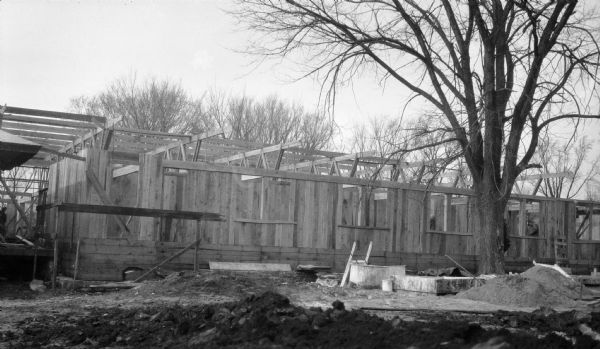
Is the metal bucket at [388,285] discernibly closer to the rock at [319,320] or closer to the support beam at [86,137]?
the support beam at [86,137]

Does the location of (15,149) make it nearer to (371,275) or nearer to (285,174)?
(285,174)

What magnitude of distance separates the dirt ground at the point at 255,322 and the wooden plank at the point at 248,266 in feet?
9.48

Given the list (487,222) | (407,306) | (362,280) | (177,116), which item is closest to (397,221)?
(487,222)

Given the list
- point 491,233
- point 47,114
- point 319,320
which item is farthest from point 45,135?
point 319,320

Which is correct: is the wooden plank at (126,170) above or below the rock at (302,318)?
above

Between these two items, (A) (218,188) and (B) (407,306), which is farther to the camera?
(A) (218,188)

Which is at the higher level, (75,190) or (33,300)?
(75,190)

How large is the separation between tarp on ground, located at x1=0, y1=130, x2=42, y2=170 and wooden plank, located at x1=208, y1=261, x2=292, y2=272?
193 inches

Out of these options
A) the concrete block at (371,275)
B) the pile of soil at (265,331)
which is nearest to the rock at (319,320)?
the pile of soil at (265,331)

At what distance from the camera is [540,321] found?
32.4ft

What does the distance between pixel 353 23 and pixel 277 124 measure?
940 inches

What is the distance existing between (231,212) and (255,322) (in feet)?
37.3

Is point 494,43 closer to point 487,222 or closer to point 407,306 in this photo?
point 487,222

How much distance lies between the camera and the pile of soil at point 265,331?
681cm
